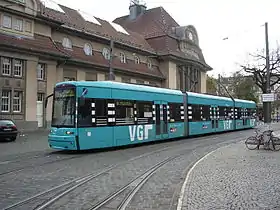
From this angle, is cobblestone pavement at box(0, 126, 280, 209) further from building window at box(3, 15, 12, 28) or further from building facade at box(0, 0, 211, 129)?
building window at box(3, 15, 12, 28)

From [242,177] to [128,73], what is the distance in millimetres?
38486

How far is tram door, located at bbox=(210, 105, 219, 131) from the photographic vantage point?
1152 inches

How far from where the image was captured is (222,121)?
31.6m

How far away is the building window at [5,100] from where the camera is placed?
105 feet

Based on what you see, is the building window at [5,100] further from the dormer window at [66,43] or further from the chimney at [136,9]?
the chimney at [136,9]

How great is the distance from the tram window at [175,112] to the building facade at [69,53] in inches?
225

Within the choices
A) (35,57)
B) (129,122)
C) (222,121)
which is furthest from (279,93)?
(129,122)

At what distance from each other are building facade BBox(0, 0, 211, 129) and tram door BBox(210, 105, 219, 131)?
345 inches

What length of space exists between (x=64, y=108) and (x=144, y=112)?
5.11 metres

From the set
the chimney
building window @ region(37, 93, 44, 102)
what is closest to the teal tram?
building window @ region(37, 93, 44, 102)

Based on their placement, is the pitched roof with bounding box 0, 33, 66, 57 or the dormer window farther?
the dormer window

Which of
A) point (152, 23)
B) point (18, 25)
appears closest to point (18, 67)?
point (18, 25)

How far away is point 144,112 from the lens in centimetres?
2017

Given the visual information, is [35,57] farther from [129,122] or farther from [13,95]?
[129,122]
